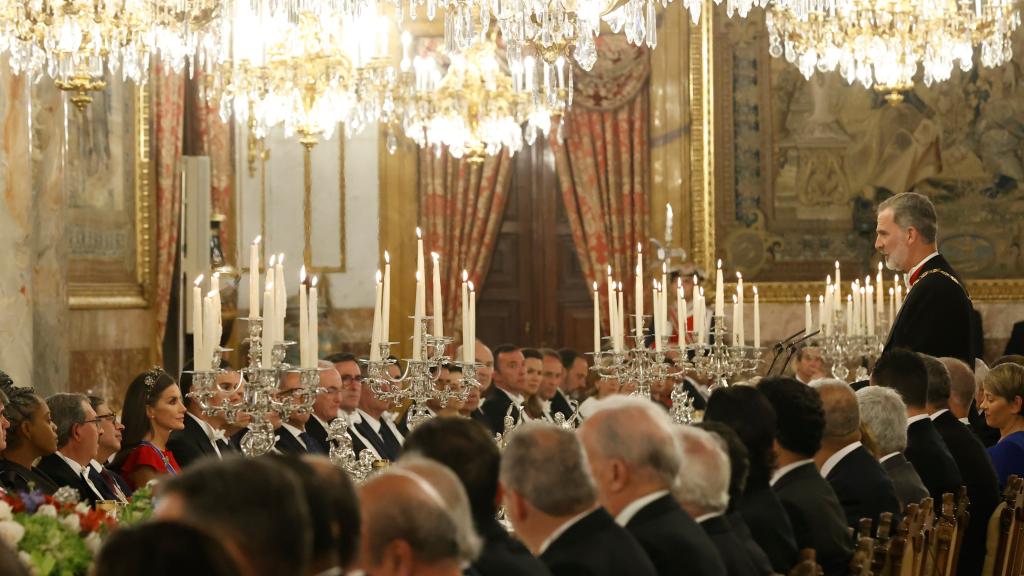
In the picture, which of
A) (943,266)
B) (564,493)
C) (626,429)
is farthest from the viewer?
(943,266)

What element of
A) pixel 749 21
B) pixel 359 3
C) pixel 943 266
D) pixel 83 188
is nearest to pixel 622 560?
pixel 943 266

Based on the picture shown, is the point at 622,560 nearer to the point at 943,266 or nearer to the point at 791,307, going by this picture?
the point at 943,266

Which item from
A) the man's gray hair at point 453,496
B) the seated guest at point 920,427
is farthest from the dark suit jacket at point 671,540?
the seated guest at point 920,427

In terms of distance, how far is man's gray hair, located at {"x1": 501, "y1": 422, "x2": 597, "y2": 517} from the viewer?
3.47 m

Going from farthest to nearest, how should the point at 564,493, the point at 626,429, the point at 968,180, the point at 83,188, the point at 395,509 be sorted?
the point at 968,180 < the point at 83,188 < the point at 626,429 < the point at 564,493 < the point at 395,509

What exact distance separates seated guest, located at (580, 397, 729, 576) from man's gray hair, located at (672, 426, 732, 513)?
0.27 metres

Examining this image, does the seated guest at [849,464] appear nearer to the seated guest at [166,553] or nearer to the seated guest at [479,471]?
the seated guest at [479,471]

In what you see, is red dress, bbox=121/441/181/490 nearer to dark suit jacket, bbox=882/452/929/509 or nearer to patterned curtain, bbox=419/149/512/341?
dark suit jacket, bbox=882/452/929/509

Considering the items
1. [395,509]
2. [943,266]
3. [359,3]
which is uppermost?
[359,3]

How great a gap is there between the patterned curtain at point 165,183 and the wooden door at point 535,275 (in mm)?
3728

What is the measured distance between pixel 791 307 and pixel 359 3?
616 cm

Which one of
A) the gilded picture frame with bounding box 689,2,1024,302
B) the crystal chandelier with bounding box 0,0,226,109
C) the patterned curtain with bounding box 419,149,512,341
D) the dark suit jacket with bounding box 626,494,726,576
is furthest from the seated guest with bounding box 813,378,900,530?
the patterned curtain with bounding box 419,149,512,341

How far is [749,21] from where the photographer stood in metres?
14.5

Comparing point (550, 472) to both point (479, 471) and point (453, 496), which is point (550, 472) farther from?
point (453, 496)
